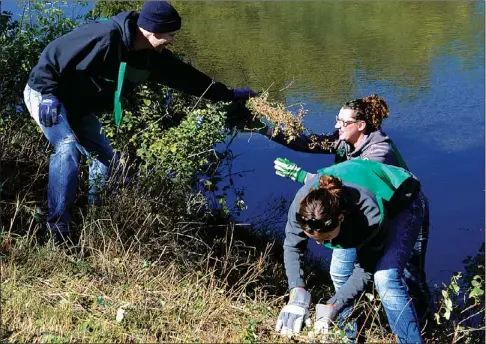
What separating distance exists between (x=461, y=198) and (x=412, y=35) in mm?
4546

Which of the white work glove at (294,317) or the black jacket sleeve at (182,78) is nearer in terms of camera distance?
the white work glove at (294,317)

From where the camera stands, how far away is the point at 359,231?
375 centimetres

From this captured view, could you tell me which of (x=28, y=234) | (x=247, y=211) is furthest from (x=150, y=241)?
(x=247, y=211)

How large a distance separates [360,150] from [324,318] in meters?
1.45

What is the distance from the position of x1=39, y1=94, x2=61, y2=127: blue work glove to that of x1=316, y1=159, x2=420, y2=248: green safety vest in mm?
1672

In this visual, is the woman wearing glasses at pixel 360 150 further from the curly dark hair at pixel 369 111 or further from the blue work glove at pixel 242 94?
the blue work glove at pixel 242 94

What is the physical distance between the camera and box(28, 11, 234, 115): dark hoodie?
14.7ft

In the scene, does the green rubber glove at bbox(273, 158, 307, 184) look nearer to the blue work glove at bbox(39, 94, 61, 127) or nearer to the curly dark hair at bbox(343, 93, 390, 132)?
the curly dark hair at bbox(343, 93, 390, 132)

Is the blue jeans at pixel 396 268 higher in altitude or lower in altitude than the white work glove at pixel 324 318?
higher

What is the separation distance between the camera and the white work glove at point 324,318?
365cm

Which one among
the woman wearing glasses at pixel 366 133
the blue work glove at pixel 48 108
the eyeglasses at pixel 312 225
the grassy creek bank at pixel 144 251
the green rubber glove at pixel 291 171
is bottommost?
the grassy creek bank at pixel 144 251

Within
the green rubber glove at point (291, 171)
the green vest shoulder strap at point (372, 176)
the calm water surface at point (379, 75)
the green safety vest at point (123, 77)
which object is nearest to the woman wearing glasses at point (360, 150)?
the green rubber glove at point (291, 171)

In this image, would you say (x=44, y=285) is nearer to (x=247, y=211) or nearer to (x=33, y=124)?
(x=33, y=124)

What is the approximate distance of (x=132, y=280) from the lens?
437 cm
